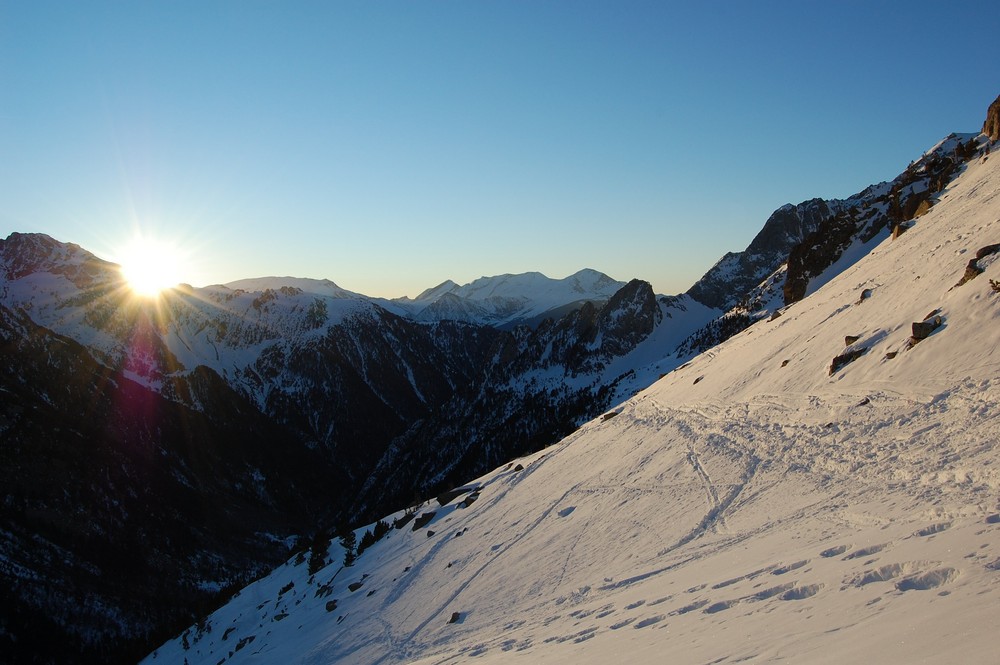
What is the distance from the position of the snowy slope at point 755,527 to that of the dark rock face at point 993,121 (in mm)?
26093

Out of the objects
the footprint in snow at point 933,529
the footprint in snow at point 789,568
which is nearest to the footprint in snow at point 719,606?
the footprint in snow at point 789,568

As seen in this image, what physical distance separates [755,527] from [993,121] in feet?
231

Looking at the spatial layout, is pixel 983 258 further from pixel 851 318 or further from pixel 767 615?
pixel 767 615

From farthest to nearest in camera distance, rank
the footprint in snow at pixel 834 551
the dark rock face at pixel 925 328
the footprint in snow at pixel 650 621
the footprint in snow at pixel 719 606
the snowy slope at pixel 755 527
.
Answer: the dark rock face at pixel 925 328 < the footprint in snow at pixel 650 621 < the footprint in snow at pixel 834 551 < the footprint in snow at pixel 719 606 < the snowy slope at pixel 755 527

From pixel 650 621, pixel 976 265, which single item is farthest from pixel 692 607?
pixel 976 265

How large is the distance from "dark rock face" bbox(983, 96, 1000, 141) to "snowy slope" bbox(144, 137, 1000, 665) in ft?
85.6

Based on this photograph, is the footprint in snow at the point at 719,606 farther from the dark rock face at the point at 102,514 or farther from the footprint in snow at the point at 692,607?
the dark rock face at the point at 102,514

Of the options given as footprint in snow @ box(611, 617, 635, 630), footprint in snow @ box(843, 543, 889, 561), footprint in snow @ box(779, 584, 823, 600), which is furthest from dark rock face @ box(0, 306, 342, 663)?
footprint in snow @ box(843, 543, 889, 561)

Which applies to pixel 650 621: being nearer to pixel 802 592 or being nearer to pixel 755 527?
pixel 802 592

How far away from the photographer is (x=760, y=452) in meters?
21.7

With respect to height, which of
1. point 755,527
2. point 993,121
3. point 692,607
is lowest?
point 755,527

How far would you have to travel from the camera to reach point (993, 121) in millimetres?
59938

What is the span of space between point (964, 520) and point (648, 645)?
699 cm

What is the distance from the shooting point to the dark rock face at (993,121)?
2301 inches
